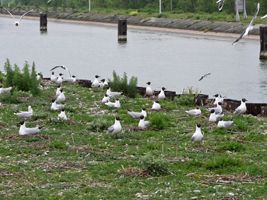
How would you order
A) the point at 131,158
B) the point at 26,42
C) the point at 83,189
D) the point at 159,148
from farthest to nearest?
1. the point at 26,42
2. the point at 159,148
3. the point at 131,158
4. the point at 83,189

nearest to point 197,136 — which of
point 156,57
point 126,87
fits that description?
point 126,87

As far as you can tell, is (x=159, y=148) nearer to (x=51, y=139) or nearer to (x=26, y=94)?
(x=51, y=139)

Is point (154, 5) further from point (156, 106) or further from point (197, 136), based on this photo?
point (197, 136)

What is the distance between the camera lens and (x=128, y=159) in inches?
491

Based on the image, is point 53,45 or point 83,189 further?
point 53,45

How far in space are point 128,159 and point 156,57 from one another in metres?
40.2

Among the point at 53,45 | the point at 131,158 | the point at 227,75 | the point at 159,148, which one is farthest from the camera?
the point at 53,45

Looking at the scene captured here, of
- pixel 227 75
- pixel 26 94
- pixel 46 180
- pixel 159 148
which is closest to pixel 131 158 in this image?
pixel 159 148

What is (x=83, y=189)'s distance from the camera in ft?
34.6

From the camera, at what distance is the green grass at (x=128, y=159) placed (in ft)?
34.3

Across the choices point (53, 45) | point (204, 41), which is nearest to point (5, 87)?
point (53, 45)

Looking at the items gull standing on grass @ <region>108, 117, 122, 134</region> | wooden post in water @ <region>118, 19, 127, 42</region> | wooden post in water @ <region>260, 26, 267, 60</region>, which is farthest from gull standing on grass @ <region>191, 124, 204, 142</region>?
wooden post in water @ <region>118, 19, 127, 42</region>

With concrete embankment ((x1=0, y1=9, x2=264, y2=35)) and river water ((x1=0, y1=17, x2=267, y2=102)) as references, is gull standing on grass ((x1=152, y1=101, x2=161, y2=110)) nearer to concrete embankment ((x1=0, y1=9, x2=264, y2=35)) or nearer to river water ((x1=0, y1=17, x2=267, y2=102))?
river water ((x1=0, y1=17, x2=267, y2=102))

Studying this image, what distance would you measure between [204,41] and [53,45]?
1381 centimetres
